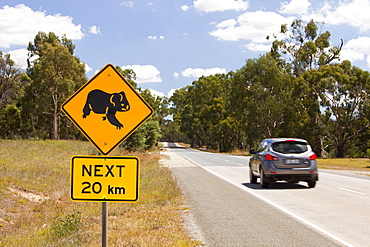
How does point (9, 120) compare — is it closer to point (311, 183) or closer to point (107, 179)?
point (311, 183)

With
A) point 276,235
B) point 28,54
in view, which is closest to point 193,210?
point 276,235

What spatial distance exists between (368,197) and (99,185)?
1068 centimetres

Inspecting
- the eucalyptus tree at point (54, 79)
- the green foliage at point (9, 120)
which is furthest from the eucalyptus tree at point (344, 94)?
the green foliage at point (9, 120)

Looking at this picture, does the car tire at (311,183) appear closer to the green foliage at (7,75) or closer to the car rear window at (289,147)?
the car rear window at (289,147)

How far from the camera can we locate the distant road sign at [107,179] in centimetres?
512

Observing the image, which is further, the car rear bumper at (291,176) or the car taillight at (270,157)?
the car taillight at (270,157)

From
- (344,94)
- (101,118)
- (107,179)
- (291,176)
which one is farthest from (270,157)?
(344,94)

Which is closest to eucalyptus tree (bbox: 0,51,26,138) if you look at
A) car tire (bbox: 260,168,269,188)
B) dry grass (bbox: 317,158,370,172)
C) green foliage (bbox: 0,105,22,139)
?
green foliage (bbox: 0,105,22,139)

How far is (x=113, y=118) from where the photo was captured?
5375mm

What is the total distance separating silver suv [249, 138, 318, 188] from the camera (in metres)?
15.3

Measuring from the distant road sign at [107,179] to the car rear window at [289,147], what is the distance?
36.9 feet

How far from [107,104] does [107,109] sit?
6cm

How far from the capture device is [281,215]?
9969 millimetres

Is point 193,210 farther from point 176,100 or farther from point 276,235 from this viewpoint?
point 176,100
